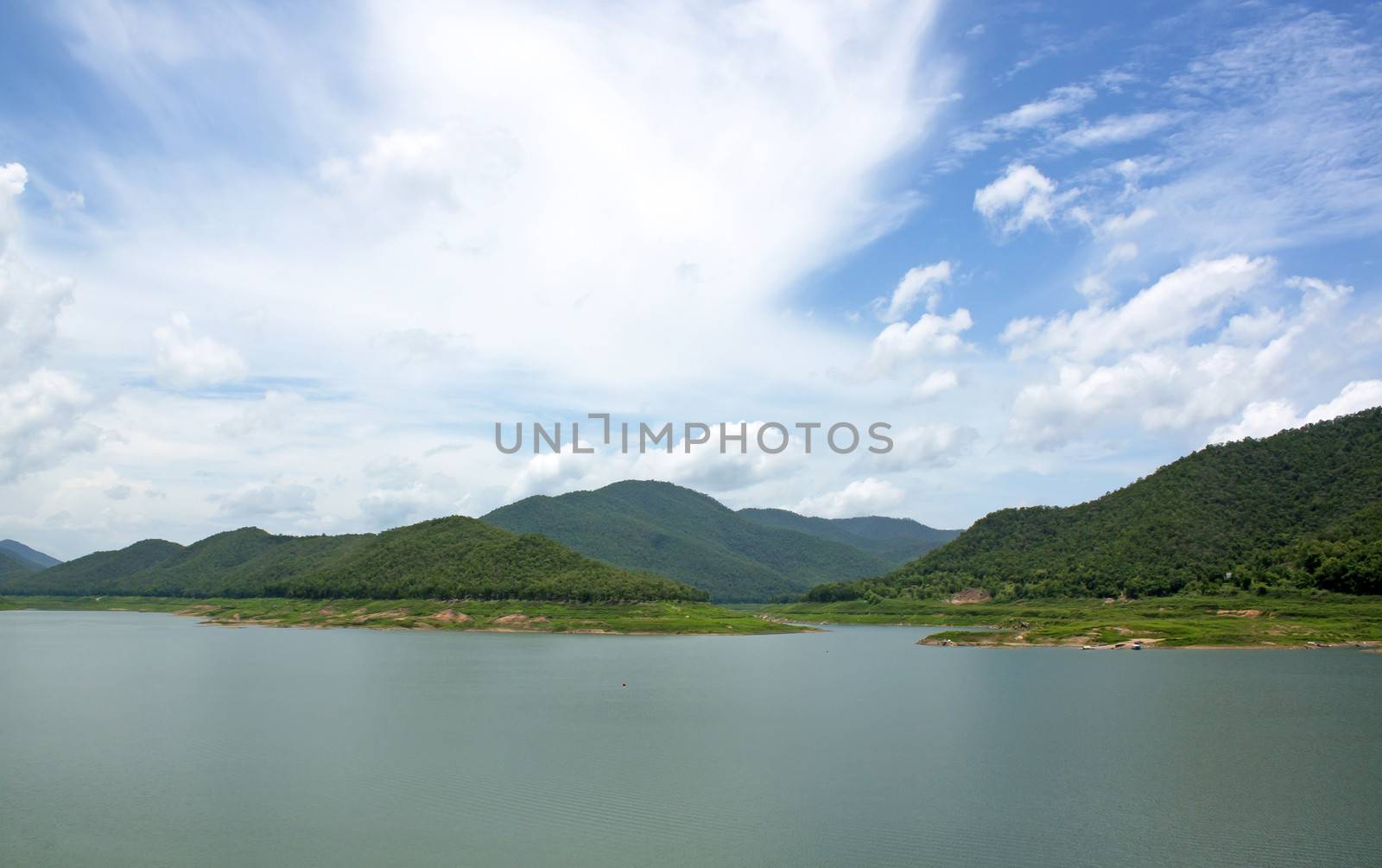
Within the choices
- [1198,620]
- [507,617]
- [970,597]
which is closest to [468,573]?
[507,617]

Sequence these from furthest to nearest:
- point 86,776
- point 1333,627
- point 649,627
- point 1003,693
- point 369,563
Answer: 1. point 369,563
2. point 649,627
3. point 1333,627
4. point 1003,693
5. point 86,776

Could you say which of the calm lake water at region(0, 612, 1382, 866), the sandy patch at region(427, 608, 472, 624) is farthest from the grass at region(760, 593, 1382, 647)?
the sandy patch at region(427, 608, 472, 624)

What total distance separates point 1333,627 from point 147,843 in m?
92.0

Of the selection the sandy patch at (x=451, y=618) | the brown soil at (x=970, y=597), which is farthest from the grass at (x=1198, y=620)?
the sandy patch at (x=451, y=618)

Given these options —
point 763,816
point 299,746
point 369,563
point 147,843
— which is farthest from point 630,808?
point 369,563

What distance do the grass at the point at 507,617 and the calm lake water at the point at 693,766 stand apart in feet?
146

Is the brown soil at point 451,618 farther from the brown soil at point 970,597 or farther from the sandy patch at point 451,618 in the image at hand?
the brown soil at point 970,597

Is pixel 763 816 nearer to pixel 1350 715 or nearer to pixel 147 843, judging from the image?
pixel 147 843

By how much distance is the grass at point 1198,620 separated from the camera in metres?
79.6

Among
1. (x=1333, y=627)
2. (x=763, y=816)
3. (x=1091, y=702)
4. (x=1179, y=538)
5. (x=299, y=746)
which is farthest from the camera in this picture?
(x=1179, y=538)

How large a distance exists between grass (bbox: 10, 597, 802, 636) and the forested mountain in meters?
40.6

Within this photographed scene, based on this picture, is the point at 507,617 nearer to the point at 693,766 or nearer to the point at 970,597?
the point at 970,597

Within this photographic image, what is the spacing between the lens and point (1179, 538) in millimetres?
118562

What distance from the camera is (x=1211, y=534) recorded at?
117250 millimetres
